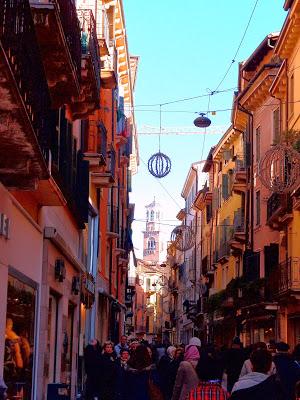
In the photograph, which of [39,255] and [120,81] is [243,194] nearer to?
[120,81]

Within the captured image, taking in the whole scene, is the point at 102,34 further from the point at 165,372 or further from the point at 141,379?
the point at 141,379

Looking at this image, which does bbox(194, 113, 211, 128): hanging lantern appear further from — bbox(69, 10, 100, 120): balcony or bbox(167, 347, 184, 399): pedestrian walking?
bbox(167, 347, 184, 399): pedestrian walking

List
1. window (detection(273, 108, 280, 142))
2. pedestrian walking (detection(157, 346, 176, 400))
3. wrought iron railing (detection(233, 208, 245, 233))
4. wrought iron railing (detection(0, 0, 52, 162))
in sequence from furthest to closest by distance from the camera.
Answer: wrought iron railing (detection(233, 208, 245, 233)) → window (detection(273, 108, 280, 142)) → pedestrian walking (detection(157, 346, 176, 400)) → wrought iron railing (detection(0, 0, 52, 162))

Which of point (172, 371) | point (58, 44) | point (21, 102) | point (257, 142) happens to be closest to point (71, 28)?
point (58, 44)

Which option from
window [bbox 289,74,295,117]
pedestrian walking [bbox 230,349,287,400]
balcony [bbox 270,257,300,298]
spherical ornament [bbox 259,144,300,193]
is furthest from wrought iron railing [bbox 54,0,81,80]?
window [bbox 289,74,295,117]

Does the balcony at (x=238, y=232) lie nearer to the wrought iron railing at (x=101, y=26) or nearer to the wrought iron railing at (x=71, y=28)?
the wrought iron railing at (x=101, y=26)

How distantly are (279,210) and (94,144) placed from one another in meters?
11.5

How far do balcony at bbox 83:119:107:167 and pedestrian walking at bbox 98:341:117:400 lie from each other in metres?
8.24

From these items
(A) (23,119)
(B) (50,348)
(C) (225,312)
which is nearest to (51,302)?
(B) (50,348)

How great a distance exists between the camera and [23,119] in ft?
30.7

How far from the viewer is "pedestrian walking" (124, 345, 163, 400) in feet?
35.9

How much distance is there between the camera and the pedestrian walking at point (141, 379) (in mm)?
10945

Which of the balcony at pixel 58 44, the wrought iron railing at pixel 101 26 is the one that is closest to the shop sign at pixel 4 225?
the balcony at pixel 58 44

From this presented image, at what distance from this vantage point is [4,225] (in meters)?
11.3
